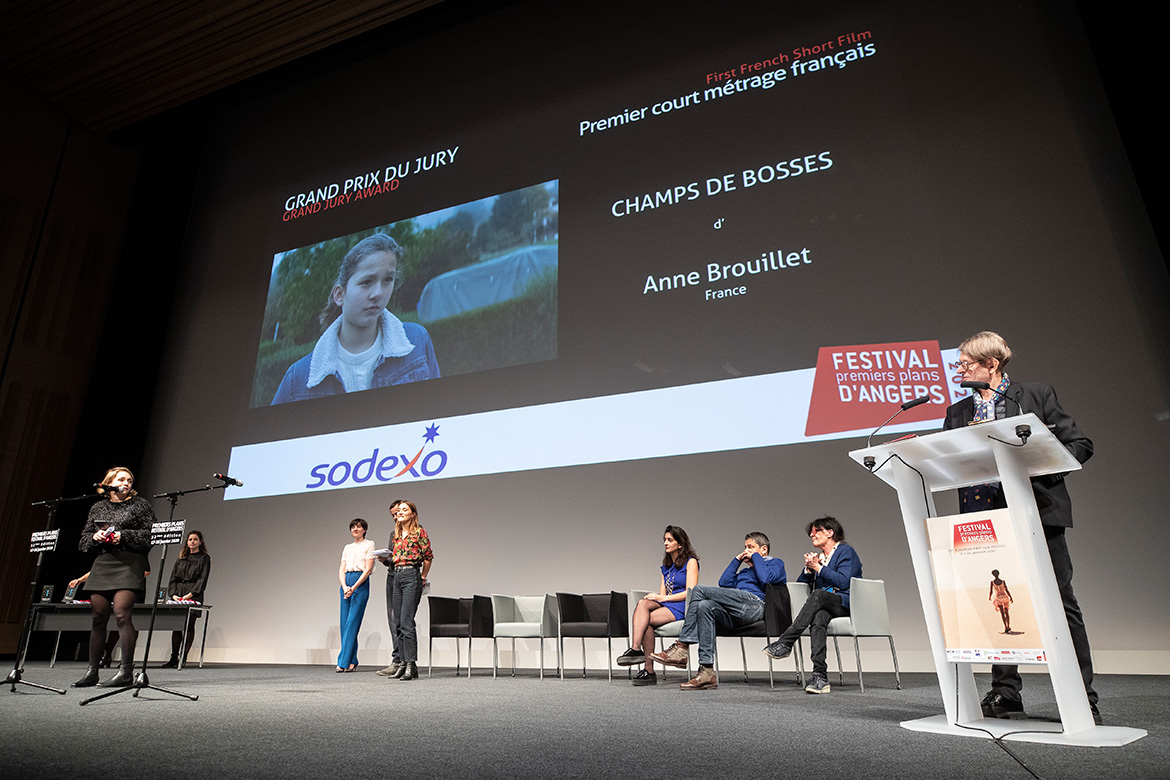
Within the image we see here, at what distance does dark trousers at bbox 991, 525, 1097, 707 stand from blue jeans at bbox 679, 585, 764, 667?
1.65 meters

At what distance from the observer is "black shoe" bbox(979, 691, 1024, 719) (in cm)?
236

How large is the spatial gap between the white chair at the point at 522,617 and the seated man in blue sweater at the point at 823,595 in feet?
5.53

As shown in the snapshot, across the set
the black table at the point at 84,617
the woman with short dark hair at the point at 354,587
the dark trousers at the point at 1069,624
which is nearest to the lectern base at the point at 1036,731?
the dark trousers at the point at 1069,624

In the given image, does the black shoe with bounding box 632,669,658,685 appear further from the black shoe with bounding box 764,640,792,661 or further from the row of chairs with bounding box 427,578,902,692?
the black shoe with bounding box 764,640,792,661

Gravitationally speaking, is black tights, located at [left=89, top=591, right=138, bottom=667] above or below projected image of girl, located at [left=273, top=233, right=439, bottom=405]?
below

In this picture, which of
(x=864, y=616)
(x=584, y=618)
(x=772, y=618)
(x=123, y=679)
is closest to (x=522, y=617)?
(x=584, y=618)

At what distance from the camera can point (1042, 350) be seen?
4.62 meters

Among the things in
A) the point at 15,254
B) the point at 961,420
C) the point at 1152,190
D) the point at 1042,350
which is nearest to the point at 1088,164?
the point at 1152,190

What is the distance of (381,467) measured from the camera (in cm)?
618

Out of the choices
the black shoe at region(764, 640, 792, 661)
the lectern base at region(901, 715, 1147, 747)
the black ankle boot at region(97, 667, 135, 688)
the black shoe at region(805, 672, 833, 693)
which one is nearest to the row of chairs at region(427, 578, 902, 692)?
the black shoe at region(805, 672, 833, 693)

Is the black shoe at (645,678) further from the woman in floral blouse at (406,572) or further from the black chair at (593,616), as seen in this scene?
the woman in floral blouse at (406,572)

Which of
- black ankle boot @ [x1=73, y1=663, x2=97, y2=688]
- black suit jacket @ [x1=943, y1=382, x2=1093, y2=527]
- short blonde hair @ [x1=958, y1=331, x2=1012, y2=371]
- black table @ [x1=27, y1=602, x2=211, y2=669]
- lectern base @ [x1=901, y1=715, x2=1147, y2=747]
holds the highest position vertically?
short blonde hair @ [x1=958, y1=331, x2=1012, y2=371]

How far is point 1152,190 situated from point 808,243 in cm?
217

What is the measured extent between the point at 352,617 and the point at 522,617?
138cm
